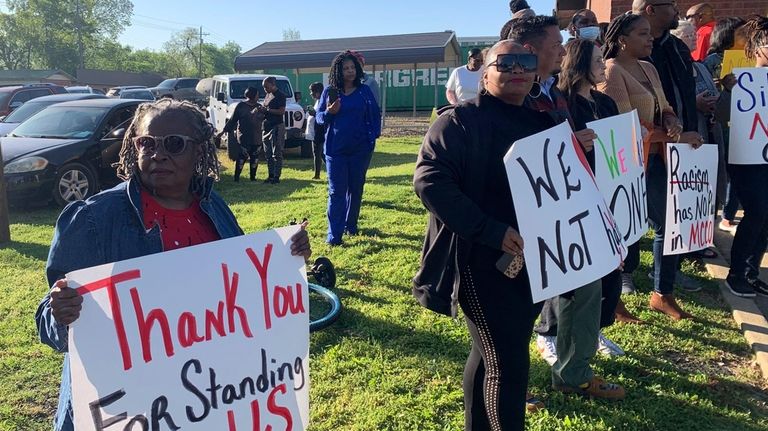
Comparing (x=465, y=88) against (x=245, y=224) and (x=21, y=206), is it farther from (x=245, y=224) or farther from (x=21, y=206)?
(x=21, y=206)

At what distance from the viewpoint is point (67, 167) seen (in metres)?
8.62

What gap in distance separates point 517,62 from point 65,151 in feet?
27.0

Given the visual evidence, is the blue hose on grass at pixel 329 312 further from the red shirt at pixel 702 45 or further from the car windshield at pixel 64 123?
the car windshield at pixel 64 123

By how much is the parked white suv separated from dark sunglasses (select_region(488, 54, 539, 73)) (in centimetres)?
1268

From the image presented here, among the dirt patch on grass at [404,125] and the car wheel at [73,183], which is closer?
the car wheel at [73,183]

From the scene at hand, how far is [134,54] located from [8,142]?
10296 centimetres

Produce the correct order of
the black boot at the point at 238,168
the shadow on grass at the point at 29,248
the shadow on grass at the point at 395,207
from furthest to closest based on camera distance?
the black boot at the point at 238,168
the shadow on grass at the point at 395,207
the shadow on grass at the point at 29,248

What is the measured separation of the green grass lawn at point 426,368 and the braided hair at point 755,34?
1820 mm

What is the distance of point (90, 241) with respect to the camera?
5.83 feet

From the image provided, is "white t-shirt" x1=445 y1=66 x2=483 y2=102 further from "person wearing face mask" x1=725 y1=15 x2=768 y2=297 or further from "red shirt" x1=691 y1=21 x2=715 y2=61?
"person wearing face mask" x1=725 y1=15 x2=768 y2=297

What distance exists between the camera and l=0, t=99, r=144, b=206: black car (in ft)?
27.4

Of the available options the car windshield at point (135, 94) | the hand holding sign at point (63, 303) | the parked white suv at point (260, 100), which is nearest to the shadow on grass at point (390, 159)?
the parked white suv at point (260, 100)

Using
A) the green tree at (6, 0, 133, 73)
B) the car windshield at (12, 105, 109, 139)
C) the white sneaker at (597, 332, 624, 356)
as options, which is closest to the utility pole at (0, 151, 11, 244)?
the car windshield at (12, 105, 109, 139)

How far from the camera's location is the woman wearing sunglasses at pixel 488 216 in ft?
7.25
